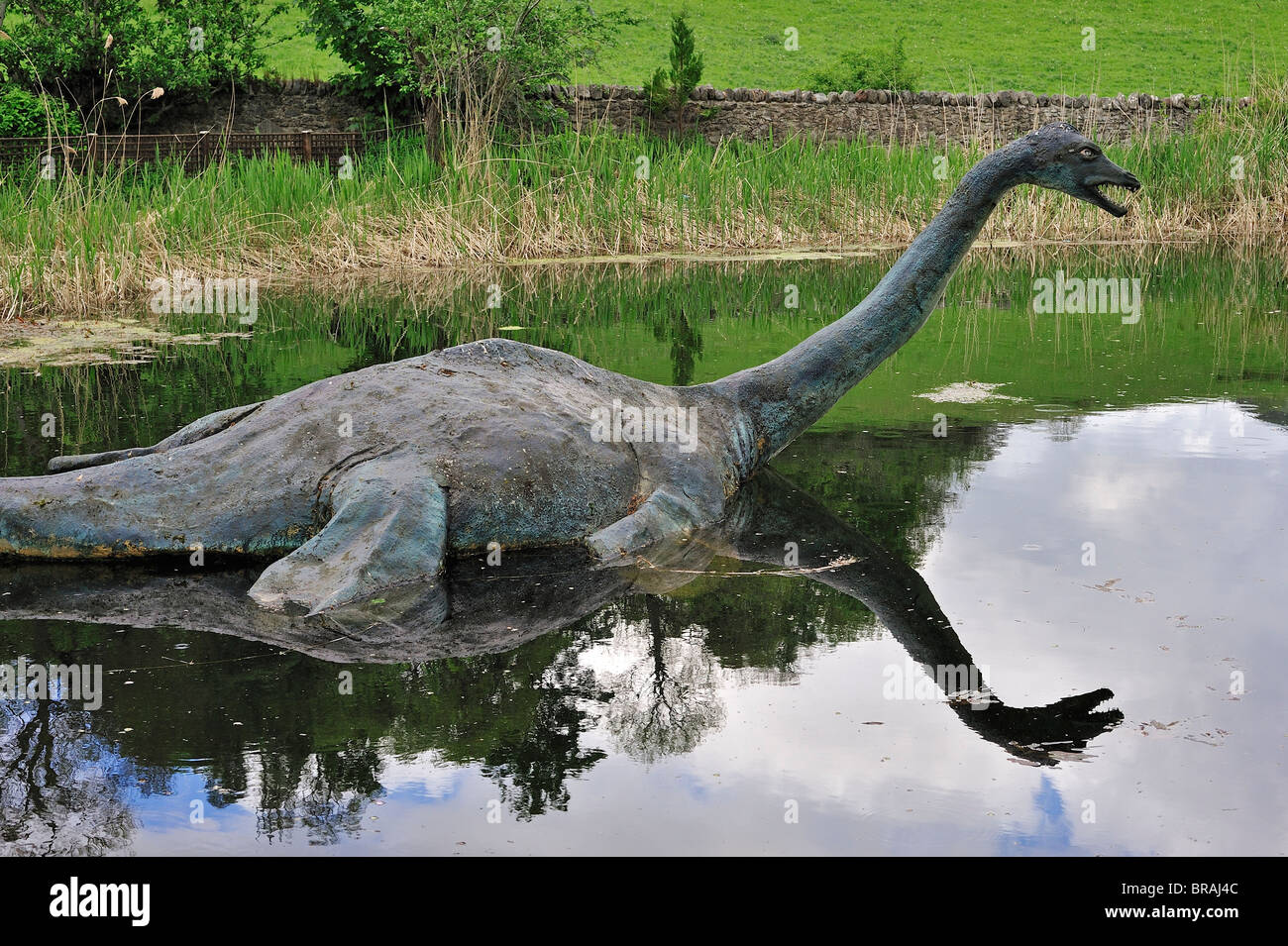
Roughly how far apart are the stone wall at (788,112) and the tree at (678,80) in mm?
355

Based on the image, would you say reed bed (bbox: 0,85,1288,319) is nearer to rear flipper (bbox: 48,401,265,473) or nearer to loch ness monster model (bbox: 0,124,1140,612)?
rear flipper (bbox: 48,401,265,473)

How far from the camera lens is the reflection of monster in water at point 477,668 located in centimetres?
329

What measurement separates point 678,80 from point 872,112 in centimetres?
451

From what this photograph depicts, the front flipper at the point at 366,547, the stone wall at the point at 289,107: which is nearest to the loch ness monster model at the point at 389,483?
the front flipper at the point at 366,547

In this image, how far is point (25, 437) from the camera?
7.05 metres

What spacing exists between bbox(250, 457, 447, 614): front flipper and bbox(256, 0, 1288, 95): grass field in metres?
36.9

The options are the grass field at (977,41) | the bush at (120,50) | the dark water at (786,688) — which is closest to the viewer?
the dark water at (786,688)

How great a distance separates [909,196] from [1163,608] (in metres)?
14.9

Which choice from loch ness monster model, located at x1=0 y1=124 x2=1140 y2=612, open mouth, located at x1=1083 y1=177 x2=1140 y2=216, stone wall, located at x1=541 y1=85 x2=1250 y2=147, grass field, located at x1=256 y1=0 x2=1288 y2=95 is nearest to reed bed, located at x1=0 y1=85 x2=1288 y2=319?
loch ness monster model, located at x1=0 y1=124 x2=1140 y2=612

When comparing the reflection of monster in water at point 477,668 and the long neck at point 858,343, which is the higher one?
the long neck at point 858,343

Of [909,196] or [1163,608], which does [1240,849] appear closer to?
[1163,608]

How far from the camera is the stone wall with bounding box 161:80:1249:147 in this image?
26578 millimetres

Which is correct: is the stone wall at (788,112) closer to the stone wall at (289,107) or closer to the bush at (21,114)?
the stone wall at (289,107)
